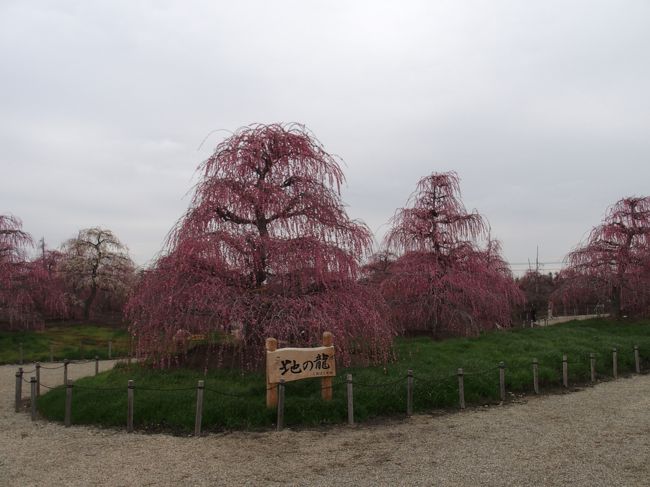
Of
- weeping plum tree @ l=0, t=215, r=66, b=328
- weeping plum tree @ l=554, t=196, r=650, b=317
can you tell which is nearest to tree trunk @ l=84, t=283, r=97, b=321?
weeping plum tree @ l=0, t=215, r=66, b=328

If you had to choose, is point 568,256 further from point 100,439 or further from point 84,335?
point 84,335

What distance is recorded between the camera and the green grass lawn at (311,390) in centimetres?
823

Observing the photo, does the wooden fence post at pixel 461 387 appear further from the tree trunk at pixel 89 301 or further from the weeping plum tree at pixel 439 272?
the tree trunk at pixel 89 301

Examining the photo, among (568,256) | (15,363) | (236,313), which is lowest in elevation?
(15,363)

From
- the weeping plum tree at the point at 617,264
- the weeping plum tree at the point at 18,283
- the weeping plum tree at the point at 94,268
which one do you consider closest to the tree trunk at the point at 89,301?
the weeping plum tree at the point at 94,268

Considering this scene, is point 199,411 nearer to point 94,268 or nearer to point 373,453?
point 373,453

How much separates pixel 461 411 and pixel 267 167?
632 cm

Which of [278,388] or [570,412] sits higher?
[278,388]

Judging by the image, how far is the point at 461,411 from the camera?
29.8ft

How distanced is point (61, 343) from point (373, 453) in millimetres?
21389

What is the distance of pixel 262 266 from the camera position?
10555 mm

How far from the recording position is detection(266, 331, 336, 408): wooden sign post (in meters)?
8.29

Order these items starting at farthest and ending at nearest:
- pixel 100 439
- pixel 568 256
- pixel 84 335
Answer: pixel 84 335 < pixel 568 256 < pixel 100 439

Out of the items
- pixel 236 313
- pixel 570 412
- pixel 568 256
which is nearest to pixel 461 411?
pixel 570 412
